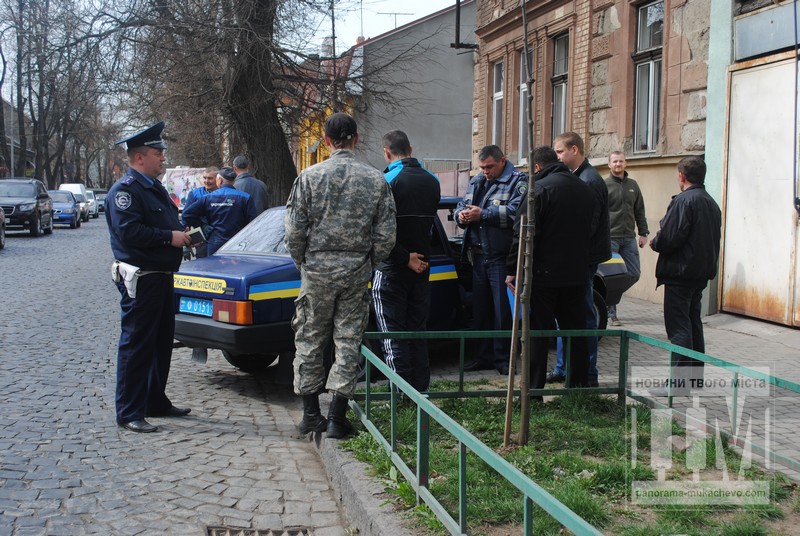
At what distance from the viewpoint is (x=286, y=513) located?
4281mm

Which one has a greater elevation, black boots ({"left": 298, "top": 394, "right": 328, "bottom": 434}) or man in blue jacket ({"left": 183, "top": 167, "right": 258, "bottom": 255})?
man in blue jacket ({"left": 183, "top": 167, "right": 258, "bottom": 255})

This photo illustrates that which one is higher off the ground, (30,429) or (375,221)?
(375,221)

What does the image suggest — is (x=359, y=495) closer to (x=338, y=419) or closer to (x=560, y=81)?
(x=338, y=419)

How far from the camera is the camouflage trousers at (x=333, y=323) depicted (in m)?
4.93

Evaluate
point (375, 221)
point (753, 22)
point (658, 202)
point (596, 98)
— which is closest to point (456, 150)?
point (596, 98)

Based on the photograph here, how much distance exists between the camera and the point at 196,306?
21.6 feet

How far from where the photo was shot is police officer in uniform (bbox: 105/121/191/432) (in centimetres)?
554

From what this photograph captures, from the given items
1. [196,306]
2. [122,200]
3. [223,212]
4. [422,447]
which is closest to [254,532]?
[422,447]

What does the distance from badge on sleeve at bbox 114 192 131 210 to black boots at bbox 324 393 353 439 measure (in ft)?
6.19

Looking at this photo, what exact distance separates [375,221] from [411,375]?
125cm

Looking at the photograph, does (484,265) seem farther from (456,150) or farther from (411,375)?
(456,150)

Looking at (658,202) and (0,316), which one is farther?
(658,202)

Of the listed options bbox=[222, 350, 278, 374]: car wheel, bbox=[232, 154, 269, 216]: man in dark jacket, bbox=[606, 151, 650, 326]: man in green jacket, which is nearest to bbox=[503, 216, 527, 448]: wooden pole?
bbox=[222, 350, 278, 374]: car wheel

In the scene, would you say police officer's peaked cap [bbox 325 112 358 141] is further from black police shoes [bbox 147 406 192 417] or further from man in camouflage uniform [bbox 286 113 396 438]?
black police shoes [bbox 147 406 192 417]
